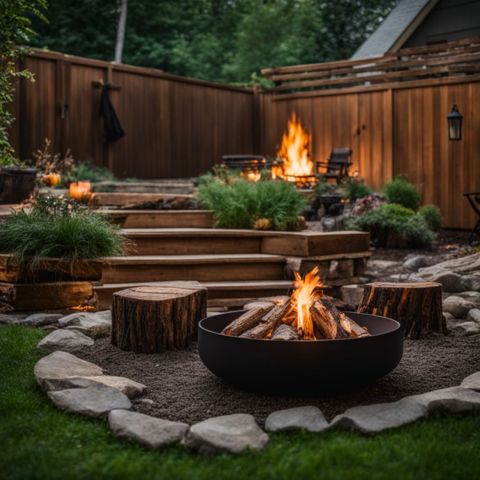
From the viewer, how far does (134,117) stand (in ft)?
40.7

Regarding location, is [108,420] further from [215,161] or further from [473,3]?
[473,3]

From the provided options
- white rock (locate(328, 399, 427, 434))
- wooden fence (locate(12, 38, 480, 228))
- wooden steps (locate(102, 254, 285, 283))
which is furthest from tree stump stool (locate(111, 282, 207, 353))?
wooden fence (locate(12, 38, 480, 228))

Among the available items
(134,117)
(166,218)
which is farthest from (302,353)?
(134,117)

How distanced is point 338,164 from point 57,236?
7.61 meters

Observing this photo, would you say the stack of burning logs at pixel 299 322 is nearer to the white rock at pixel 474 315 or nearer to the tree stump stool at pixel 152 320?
the tree stump stool at pixel 152 320

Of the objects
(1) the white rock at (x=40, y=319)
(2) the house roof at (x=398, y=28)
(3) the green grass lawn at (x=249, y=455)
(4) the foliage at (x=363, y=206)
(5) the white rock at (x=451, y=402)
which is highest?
(2) the house roof at (x=398, y=28)

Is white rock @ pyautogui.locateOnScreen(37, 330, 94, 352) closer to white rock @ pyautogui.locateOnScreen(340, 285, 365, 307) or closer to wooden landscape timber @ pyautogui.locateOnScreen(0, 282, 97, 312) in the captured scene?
wooden landscape timber @ pyautogui.locateOnScreen(0, 282, 97, 312)

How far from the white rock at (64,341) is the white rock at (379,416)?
1.92 meters

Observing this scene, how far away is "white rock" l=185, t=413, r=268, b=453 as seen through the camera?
267 centimetres

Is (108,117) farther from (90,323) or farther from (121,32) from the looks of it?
(121,32)

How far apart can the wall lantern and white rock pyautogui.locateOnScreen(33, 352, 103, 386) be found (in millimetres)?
8567

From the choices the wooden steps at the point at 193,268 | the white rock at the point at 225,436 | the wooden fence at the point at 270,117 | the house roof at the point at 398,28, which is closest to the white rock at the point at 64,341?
the wooden steps at the point at 193,268

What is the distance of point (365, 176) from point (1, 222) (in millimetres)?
8431

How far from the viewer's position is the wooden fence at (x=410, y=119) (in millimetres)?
11156
